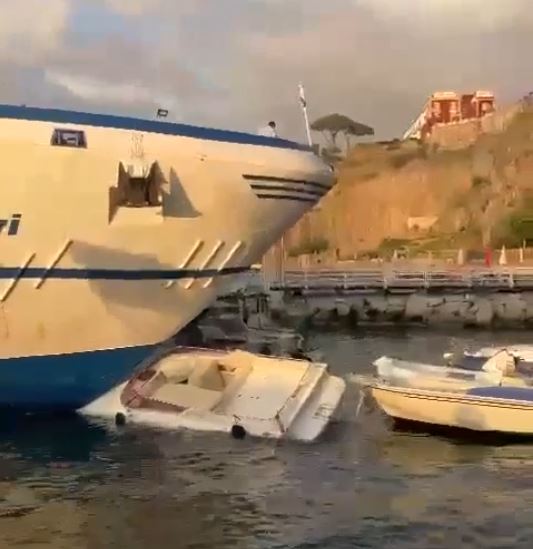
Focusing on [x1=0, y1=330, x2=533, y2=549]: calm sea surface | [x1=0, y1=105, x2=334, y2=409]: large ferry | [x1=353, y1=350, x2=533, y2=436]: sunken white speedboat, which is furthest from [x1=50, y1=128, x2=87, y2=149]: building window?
[x1=353, y1=350, x2=533, y2=436]: sunken white speedboat

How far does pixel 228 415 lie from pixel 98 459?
287cm

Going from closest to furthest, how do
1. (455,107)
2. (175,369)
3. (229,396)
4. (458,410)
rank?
(458,410), (229,396), (175,369), (455,107)

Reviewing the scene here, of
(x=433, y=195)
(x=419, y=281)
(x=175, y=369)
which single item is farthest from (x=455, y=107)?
(x=175, y=369)

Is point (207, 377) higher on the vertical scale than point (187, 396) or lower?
higher

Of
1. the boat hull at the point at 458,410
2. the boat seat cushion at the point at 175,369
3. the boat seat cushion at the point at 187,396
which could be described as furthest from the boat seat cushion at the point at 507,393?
the boat seat cushion at the point at 175,369

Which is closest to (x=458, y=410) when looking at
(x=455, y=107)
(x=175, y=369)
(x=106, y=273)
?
(x=175, y=369)

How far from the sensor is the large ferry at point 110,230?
18.6 m

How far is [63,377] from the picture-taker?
19.6 meters

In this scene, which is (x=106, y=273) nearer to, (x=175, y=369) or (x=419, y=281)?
(x=175, y=369)

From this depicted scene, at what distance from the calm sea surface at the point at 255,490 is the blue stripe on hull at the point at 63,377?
59 cm

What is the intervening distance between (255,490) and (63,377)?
6.00 metres

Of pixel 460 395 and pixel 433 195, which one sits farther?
pixel 433 195

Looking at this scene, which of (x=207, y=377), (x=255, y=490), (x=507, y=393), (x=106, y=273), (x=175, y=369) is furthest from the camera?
(x=175, y=369)

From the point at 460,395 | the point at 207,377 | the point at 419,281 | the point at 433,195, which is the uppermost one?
the point at 433,195
